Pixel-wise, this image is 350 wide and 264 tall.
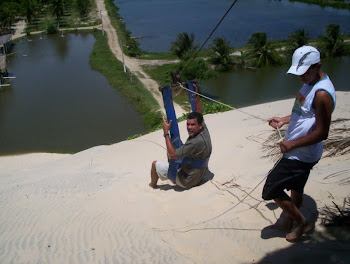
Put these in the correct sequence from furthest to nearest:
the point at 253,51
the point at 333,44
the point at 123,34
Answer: the point at 123,34 < the point at 333,44 < the point at 253,51

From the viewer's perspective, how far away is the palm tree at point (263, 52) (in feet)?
78.1

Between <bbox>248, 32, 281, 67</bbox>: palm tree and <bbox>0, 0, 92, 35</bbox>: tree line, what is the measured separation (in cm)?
2783

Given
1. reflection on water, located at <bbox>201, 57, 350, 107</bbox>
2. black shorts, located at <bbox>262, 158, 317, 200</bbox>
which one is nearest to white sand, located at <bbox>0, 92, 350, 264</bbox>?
black shorts, located at <bbox>262, 158, 317, 200</bbox>

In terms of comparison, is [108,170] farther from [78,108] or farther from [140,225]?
[78,108]

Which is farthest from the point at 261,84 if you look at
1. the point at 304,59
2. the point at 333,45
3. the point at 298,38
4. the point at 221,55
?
the point at 304,59

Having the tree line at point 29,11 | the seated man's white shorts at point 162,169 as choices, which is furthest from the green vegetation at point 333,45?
the tree line at point 29,11

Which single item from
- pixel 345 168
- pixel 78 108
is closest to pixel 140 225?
pixel 345 168

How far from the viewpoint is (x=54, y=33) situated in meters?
38.8

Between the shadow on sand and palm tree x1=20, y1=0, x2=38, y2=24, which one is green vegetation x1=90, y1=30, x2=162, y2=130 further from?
palm tree x1=20, y1=0, x2=38, y2=24

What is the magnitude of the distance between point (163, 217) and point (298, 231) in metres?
1.70

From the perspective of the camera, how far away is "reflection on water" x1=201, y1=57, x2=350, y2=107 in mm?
19422

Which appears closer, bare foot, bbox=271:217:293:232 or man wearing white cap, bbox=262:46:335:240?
man wearing white cap, bbox=262:46:335:240

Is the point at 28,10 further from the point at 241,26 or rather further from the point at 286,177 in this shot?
the point at 286,177

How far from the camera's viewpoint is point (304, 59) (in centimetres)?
263
